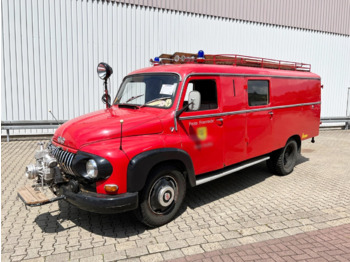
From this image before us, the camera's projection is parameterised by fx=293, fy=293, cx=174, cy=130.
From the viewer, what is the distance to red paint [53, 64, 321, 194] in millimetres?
3744

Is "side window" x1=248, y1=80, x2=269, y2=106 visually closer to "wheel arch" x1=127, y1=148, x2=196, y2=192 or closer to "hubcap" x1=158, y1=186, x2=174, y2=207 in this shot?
"wheel arch" x1=127, y1=148, x2=196, y2=192

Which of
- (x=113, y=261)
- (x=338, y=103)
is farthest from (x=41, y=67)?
(x=338, y=103)

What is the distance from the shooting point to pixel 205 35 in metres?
11.5

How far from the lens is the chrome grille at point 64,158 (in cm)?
373

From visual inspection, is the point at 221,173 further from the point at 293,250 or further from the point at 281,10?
the point at 281,10

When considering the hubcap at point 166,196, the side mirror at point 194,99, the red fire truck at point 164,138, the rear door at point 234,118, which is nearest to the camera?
the red fire truck at point 164,138

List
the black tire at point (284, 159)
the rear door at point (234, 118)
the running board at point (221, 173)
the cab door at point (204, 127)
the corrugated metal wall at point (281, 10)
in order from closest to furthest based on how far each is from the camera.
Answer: the cab door at point (204, 127) → the running board at point (221, 173) → the rear door at point (234, 118) → the black tire at point (284, 159) → the corrugated metal wall at point (281, 10)

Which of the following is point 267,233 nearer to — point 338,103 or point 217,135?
point 217,135

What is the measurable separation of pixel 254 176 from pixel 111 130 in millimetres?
4055

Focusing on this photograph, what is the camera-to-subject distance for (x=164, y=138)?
160 inches

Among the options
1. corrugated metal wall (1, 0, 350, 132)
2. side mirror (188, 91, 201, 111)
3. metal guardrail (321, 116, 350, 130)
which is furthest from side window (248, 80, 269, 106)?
metal guardrail (321, 116, 350, 130)

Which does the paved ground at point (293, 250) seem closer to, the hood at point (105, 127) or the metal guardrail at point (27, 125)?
the hood at point (105, 127)

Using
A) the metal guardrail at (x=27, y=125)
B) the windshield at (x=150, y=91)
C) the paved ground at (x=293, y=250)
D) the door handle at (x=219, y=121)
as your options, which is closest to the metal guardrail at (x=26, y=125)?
the metal guardrail at (x=27, y=125)

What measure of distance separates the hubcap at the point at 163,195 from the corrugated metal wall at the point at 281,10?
8081 mm
